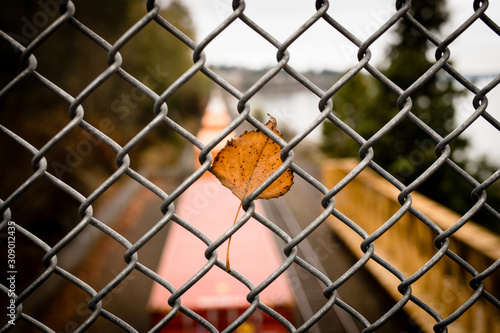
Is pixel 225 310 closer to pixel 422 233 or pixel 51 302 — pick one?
pixel 422 233

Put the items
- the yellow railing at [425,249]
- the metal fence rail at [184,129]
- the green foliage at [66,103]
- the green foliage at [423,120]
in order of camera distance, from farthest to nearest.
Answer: the green foliage at [423,120], the green foliage at [66,103], the yellow railing at [425,249], the metal fence rail at [184,129]

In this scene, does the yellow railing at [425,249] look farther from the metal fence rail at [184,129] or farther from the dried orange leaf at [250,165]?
the dried orange leaf at [250,165]

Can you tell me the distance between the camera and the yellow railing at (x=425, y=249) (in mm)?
4191

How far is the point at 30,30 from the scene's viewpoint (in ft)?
20.0

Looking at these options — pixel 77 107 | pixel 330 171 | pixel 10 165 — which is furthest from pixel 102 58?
pixel 77 107

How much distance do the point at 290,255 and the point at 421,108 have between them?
7.90m

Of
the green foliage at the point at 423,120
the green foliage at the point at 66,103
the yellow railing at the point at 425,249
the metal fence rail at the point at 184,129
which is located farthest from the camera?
the green foliage at the point at 423,120

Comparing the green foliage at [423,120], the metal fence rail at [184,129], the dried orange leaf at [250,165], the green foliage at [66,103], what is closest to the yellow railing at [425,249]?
the green foliage at [423,120]

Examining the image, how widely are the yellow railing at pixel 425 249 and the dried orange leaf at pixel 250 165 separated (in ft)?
12.0

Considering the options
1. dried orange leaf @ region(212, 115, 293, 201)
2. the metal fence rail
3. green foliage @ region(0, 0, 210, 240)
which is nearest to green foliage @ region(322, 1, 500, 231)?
green foliage @ region(0, 0, 210, 240)

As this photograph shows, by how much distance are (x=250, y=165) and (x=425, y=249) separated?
6066 mm

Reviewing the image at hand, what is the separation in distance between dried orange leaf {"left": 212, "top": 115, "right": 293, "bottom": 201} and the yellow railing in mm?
3671

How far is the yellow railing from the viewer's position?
165 inches

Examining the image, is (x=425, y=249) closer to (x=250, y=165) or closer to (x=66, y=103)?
(x=250, y=165)
